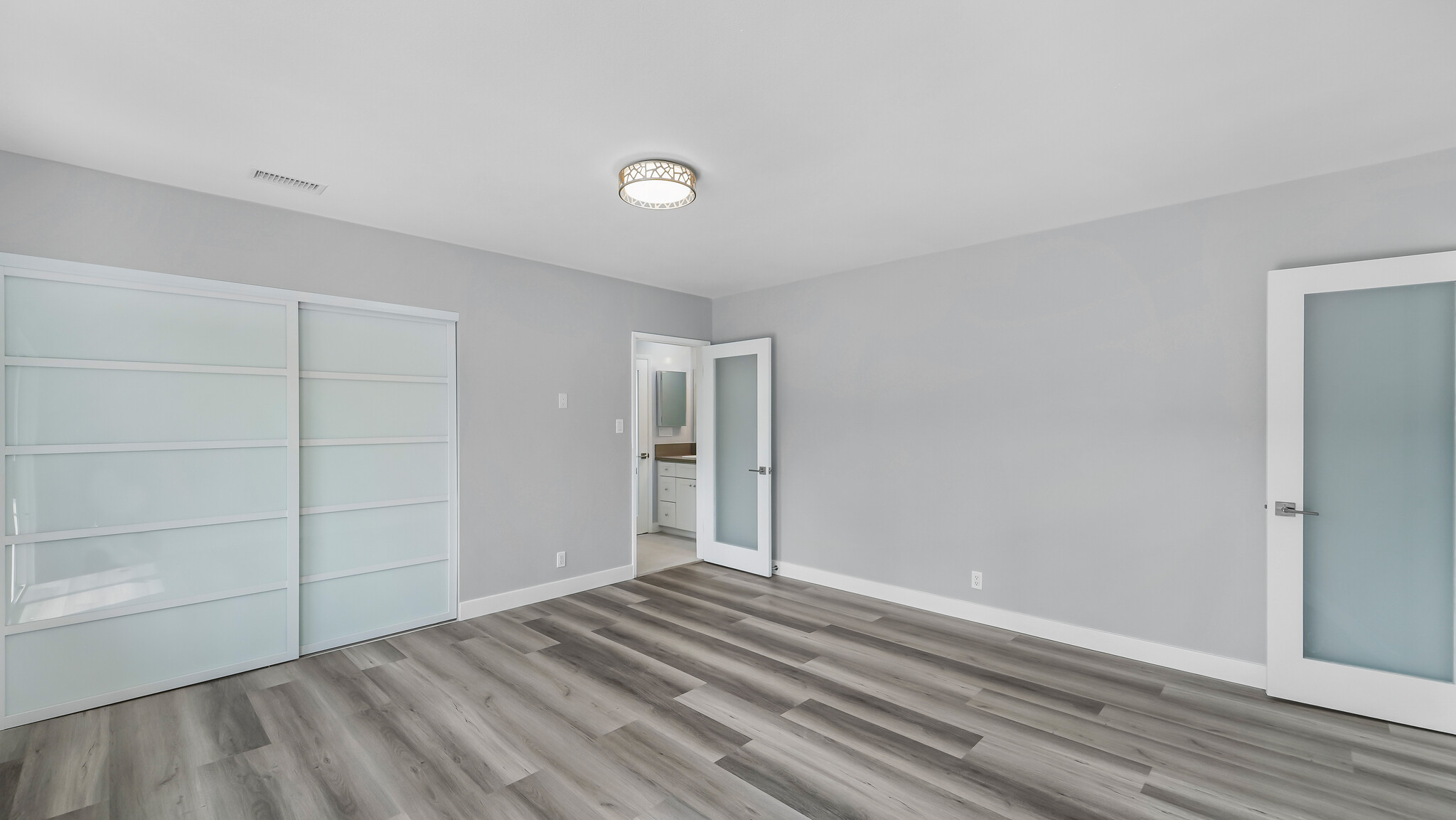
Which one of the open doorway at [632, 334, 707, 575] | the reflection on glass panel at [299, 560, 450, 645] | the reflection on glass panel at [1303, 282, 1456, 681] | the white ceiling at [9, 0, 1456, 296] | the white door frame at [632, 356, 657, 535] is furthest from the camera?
the white door frame at [632, 356, 657, 535]

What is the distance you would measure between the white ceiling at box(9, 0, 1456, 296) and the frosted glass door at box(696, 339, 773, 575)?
2.23 meters

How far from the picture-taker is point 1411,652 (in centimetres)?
273

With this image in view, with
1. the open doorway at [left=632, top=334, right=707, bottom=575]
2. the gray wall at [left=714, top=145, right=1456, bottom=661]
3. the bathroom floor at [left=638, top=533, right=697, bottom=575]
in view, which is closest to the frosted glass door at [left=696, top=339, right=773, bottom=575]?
the bathroom floor at [left=638, top=533, right=697, bottom=575]

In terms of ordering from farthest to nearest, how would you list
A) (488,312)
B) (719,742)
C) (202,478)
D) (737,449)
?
(737,449) → (488,312) → (202,478) → (719,742)

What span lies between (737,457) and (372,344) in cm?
309

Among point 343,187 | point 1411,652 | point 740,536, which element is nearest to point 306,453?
point 343,187

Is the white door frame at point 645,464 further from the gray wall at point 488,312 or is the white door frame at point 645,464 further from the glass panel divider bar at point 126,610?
the glass panel divider bar at point 126,610

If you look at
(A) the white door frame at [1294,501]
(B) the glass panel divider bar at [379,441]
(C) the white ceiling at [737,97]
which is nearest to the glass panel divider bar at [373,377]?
(B) the glass panel divider bar at [379,441]

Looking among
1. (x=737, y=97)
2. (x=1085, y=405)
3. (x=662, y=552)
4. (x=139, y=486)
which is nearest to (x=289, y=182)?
(x=139, y=486)

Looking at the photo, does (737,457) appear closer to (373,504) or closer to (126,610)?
(373,504)

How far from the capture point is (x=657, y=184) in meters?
2.84

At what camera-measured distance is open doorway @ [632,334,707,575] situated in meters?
6.91

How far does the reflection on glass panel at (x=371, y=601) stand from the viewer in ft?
11.7

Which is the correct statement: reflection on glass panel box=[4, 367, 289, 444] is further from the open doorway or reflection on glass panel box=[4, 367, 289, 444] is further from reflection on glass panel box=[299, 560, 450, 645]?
the open doorway
